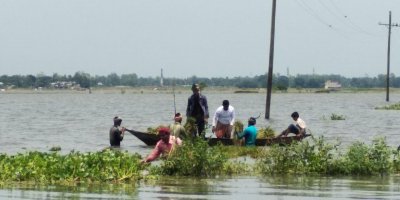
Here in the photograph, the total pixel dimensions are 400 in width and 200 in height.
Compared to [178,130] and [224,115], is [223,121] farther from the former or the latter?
[178,130]

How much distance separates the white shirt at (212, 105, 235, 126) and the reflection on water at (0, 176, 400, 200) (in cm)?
679

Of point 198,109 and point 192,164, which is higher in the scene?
point 198,109

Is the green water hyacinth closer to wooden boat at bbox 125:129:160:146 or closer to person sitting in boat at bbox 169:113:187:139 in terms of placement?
person sitting in boat at bbox 169:113:187:139

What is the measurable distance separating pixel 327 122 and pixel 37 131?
1835 centimetres

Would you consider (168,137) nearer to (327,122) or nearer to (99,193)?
(99,193)

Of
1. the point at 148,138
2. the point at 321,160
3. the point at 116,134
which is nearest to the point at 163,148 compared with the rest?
the point at 321,160

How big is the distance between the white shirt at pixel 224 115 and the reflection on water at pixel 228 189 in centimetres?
679

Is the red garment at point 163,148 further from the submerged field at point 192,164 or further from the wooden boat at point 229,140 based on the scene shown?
the wooden boat at point 229,140

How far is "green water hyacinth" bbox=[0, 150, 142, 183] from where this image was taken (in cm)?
1862

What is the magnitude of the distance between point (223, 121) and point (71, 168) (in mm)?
9062

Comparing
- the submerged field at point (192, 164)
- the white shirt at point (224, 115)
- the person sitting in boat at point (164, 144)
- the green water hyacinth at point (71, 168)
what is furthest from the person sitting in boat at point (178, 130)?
the white shirt at point (224, 115)

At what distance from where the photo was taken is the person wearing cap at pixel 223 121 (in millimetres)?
26875

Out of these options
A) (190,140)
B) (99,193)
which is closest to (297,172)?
(190,140)

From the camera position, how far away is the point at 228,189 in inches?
703
